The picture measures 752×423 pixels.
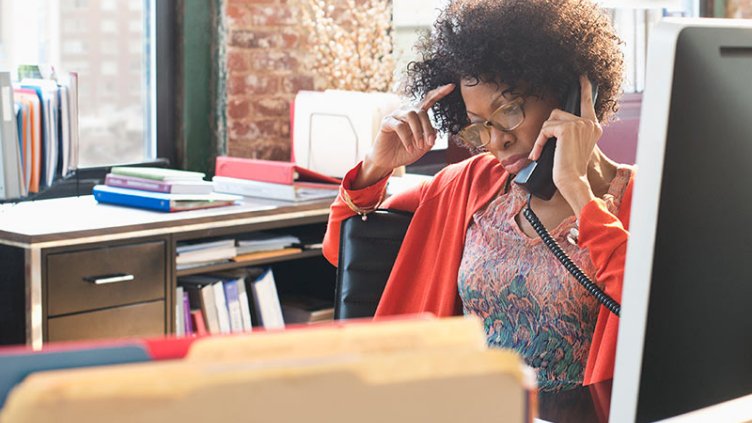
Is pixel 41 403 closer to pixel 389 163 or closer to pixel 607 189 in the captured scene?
pixel 607 189

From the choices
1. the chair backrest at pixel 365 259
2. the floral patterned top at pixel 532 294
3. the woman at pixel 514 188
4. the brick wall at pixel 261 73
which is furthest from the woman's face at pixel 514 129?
the brick wall at pixel 261 73

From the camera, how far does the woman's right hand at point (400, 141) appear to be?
87.7 inches

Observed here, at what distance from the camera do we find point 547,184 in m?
1.95

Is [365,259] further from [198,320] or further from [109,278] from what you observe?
[198,320]

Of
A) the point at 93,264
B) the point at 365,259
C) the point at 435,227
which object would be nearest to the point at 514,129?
the point at 435,227

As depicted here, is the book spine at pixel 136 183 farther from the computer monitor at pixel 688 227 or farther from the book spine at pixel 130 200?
the computer monitor at pixel 688 227

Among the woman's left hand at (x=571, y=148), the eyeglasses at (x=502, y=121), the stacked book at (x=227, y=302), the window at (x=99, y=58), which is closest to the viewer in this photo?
the woman's left hand at (x=571, y=148)

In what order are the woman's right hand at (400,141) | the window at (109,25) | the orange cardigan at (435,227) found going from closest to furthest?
1. the orange cardigan at (435,227)
2. the woman's right hand at (400,141)
3. the window at (109,25)

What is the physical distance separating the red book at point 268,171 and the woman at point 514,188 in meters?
1.06

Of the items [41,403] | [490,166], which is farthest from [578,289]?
[41,403]

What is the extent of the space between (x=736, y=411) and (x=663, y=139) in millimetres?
268

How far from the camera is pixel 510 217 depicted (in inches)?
82.4

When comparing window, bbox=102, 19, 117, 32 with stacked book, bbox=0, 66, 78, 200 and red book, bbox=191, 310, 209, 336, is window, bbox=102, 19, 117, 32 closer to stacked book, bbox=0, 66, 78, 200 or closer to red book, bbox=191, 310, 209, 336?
stacked book, bbox=0, 66, 78, 200

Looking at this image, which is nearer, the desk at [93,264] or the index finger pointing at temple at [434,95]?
the index finger pointing at temple at [434,95]
